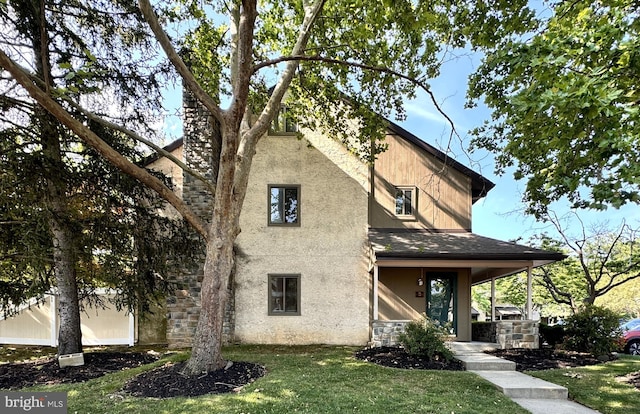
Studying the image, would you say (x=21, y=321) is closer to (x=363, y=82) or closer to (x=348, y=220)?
(x=348, y=220)

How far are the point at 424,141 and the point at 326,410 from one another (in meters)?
9.16

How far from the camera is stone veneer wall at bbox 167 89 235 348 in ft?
33.2

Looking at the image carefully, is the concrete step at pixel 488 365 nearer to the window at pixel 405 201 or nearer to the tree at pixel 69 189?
the window at pixel 405 201

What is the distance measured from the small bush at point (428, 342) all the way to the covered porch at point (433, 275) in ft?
4.44

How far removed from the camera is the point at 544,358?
8.57 m

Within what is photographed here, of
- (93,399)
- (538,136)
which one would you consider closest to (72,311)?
(93,399)

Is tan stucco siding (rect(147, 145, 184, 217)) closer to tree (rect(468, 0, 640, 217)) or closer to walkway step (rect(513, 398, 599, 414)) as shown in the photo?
tree (rect(468, 0, 640, 217))

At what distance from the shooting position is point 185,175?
1077 cm

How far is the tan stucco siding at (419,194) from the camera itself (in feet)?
37.9

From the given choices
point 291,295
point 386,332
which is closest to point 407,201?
point 386,332

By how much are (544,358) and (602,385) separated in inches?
97.1

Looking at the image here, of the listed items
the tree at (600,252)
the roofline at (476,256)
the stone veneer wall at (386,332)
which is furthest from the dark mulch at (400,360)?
the tree at (600,252)

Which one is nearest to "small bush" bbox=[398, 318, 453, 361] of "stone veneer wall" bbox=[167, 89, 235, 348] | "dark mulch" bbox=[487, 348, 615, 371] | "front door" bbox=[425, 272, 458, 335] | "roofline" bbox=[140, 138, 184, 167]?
"dark mulch" bbox=[487, 348, 615, 371]

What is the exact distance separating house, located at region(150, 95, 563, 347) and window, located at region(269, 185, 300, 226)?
32 mm
